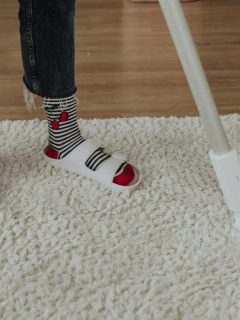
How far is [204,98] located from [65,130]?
14.6 inches

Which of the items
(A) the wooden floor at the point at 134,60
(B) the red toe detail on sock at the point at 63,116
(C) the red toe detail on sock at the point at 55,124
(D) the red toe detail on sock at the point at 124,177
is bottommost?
(A) the wooden floor at the point at 134,60

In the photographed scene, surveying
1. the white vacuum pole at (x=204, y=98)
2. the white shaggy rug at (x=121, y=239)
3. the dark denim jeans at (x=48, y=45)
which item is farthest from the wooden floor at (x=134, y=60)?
the white vacuum pole at (x=204, y=98)

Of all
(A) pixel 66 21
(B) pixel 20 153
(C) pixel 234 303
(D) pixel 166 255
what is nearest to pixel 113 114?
(B) pixel 20 153

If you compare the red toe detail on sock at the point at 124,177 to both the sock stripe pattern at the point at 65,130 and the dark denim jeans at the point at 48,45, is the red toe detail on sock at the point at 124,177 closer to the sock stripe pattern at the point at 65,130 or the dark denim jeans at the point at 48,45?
the sock stripe pattern at the point at 65,130

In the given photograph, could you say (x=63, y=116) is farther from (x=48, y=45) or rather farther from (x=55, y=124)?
(x=48, y=45)

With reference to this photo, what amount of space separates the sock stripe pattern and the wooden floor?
26cm

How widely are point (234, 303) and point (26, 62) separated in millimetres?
584

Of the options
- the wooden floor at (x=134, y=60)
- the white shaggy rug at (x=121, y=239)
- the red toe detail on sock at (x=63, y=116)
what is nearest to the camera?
the white shaggy rug at (x=121, y=239)

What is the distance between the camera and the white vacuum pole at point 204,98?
0.82m

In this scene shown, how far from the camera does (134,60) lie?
5.90ft

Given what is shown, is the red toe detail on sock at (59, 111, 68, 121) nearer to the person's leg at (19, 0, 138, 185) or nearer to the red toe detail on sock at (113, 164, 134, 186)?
the person's leg at (19, 0, 138, 185)

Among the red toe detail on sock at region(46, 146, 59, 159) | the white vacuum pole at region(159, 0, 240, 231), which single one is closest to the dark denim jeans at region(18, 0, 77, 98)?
the red toe detail on sock at region(46, 146, 59, 159)

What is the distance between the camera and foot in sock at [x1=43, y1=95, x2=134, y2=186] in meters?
1.09

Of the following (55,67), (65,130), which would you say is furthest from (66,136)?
(55,67)
